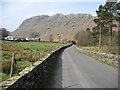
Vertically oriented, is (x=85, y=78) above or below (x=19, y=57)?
below

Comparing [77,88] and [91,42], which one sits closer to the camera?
[77,88]

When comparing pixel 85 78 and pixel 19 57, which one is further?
pixel 19 57

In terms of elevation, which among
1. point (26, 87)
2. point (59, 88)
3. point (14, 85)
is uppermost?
point (14, 85)

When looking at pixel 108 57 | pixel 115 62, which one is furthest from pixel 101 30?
pixel 115 62

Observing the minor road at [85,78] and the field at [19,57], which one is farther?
the field at [19,57]

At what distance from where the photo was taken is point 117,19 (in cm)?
2981

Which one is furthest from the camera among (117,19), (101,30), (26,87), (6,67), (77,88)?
(101,30)

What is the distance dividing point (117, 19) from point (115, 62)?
46.7 feet

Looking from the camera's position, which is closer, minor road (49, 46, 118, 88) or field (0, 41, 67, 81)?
minor road (49, 46, 118, 88)

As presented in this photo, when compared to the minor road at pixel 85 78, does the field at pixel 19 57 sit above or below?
above

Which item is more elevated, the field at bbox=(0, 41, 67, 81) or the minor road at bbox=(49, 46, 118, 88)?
the field at bbox=(0, 41, 67, 81)

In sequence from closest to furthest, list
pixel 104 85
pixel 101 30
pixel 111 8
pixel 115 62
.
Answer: pixel 104 85, pixel 115 62, pixel 111 8, pixel 101 30

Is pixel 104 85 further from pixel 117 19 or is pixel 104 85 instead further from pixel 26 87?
pixel 117 19

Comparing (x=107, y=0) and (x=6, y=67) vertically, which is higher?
(x=107, y=0)
